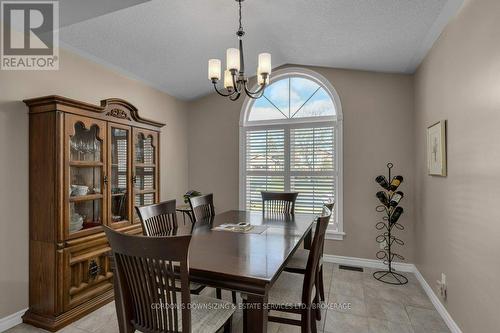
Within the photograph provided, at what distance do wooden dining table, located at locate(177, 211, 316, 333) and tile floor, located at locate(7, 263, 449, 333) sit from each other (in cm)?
83

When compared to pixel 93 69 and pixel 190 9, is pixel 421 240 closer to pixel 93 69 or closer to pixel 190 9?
pixel 190 9

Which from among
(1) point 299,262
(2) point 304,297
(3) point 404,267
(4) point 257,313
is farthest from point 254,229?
(3) point 404,267

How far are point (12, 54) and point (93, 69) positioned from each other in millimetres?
710

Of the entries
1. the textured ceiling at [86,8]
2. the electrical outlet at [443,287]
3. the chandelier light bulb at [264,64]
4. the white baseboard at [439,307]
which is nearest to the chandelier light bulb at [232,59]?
the chandelier light bulb at [264,64]

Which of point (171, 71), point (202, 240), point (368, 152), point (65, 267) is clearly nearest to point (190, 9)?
point (171, 71)

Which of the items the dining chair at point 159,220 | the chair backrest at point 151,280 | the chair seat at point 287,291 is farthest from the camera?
the dining chair at point 159,220

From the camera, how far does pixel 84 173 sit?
2463 millimetres

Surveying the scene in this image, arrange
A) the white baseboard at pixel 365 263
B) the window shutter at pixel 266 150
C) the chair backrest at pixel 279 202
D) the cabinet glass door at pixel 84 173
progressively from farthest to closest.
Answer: the window shutter at pixel 266 150 < the white baseboard at pixel 365 263 < the chair backrest at pixel 279 202 < the cabinet glass door at pixel 84 173

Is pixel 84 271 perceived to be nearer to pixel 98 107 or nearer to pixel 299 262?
pixel 98 107

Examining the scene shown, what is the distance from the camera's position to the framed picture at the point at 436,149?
2.29 meters

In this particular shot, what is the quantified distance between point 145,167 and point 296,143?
6.96 ft

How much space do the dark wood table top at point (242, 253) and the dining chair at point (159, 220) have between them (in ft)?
0.79

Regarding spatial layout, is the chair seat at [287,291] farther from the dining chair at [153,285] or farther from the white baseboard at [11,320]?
the white baseboard at [11,320]

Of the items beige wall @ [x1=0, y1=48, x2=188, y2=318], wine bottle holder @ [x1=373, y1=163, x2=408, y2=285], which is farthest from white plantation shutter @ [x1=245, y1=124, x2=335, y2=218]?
beige wall @ [x1=0, y1=48, x2=188, y2=318]
